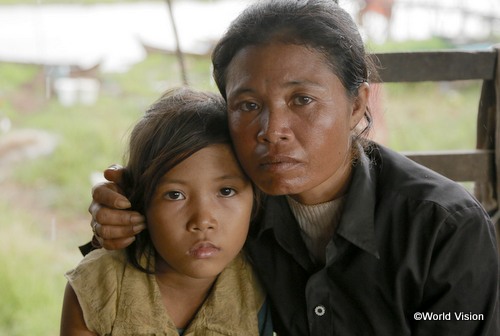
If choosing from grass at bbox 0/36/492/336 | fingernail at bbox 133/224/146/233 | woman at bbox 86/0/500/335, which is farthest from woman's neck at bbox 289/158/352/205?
grass at bbox 0/36/492/336

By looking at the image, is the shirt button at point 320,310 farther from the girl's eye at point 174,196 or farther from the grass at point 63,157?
the grass at point 63,157

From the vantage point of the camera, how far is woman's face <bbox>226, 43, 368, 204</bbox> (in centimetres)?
158

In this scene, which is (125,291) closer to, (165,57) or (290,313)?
(290,313)

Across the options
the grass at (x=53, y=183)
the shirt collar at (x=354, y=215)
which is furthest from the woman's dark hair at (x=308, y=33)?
the grass at (x=53, y=183)

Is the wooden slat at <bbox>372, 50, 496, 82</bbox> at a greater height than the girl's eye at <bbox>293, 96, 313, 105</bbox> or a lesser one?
greater

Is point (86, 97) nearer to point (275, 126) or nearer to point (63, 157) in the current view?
point (63, 157)

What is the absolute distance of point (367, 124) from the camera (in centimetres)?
193

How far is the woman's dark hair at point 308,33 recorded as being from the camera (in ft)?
5.29

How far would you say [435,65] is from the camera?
7.29ft

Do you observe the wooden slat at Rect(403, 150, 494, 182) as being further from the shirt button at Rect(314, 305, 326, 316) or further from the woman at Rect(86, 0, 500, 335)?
the shirt button at Rect(314, 305, 326, 316)

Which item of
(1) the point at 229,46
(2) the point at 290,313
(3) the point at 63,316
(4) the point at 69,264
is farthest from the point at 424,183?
(4) the point at 69,264

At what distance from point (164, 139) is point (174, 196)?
15 cm

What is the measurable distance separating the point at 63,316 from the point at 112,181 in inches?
14.9

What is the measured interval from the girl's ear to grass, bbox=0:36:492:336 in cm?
154
